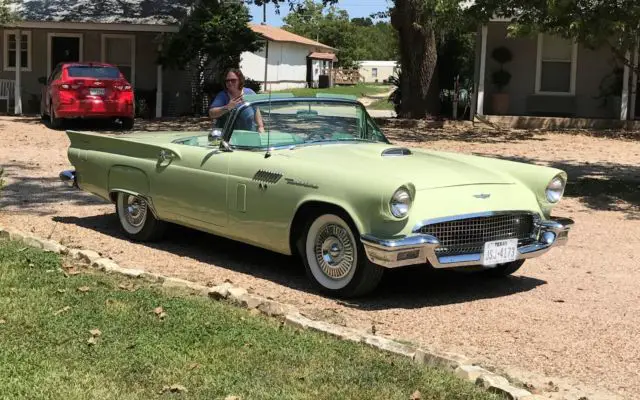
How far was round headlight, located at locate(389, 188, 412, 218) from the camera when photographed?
17.6 ft

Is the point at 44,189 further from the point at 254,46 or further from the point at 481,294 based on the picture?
the point at 254,46

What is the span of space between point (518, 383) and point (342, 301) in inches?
71.4

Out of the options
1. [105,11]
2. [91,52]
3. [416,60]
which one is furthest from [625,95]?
[91,52]

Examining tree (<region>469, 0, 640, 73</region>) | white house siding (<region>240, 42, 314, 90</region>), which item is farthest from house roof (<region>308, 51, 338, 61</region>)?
tree (<region>469, 0, 640, 73</region>)

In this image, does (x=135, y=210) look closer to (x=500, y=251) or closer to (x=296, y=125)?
(x=296, y=125)

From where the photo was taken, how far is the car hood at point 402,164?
18.8 ft

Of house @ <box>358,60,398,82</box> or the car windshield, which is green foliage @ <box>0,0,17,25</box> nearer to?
the car windshield

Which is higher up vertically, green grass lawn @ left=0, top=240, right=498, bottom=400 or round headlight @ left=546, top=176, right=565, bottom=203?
round headlight @ left=546, top=176, right=565, bottom=203

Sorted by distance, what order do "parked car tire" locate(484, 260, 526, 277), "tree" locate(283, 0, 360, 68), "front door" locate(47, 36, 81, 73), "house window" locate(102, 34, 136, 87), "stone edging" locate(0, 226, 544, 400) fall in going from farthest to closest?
"tree" locate(283, 0, 360, 68), "front door" locate(47, 36, 81, 73), "house window" locate(102, 34, 136, 87), "parked car tire" locate(484, 260, 526, 277), "stone edging" locate(0, 226, 544, 400)

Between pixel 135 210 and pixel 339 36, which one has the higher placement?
pixel 339 36

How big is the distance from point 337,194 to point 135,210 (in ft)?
8.96

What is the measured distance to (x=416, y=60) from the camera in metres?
22.3

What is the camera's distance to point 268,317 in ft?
17.0

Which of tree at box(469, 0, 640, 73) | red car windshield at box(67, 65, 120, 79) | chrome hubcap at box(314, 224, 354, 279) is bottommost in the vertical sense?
chrome hubcap at box(314, 224, 354, 279)
